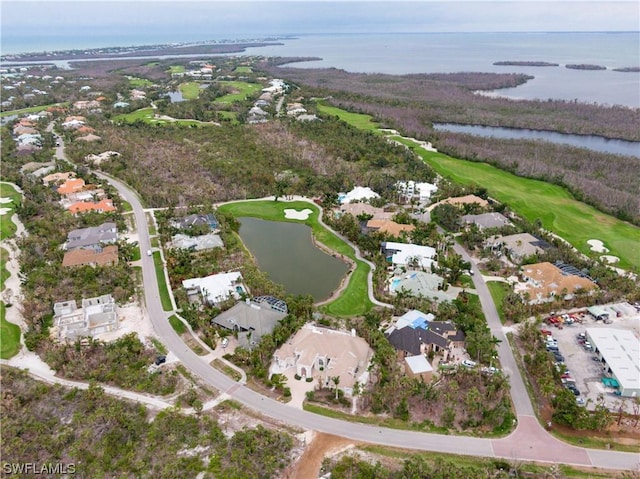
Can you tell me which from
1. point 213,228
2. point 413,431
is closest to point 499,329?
point 413,431

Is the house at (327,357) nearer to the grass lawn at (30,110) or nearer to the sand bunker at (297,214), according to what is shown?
the sand bunker at (297,214)

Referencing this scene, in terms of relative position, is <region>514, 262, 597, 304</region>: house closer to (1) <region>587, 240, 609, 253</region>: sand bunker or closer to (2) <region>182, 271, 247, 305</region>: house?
(1) <region>587, 240, 609, 253</region>: sand bunker

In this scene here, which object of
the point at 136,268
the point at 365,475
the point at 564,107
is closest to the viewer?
the point at 365,475

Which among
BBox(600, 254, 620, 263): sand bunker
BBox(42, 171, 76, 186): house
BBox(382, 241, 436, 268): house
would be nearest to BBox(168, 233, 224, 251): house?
BBox(382, 241, 436, 268): house

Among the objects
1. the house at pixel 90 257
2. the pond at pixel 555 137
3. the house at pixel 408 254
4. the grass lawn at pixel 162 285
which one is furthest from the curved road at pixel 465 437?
the pond at pixel 555 137

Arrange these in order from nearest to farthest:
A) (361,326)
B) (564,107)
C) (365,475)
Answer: (365,475), (361,326), (564,107)

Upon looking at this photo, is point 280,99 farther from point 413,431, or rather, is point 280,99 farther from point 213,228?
point 413,431
